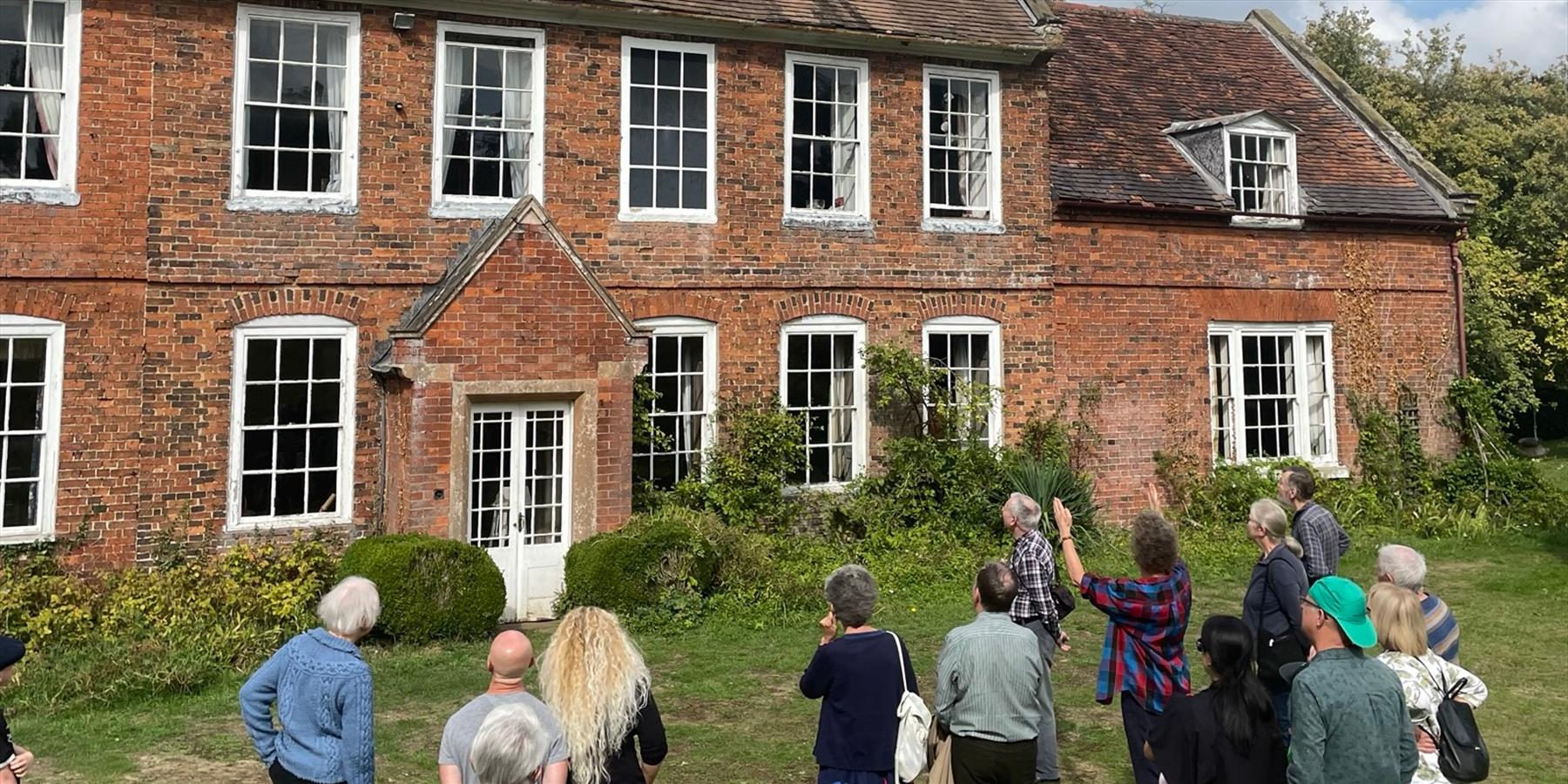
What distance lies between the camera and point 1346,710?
4125 mm

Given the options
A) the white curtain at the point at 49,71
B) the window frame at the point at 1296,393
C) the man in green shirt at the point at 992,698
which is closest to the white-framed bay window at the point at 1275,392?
the window frame at the point at 1296,393

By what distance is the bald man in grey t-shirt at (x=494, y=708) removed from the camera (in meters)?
3.92

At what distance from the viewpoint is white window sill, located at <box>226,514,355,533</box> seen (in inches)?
446

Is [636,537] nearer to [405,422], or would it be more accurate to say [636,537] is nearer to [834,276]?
[405,422]

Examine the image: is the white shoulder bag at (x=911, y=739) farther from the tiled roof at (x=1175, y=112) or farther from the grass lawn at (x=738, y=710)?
the tiled roof at (x=1175, y=112)

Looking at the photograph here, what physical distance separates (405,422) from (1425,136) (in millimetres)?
28104

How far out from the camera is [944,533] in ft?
44.4

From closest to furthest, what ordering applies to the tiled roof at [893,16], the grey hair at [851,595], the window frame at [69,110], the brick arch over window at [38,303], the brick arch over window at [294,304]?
the grey hair at [851,595]
the brick arch over window at [38,303]
the window frame at [69,110]
the brick arch over window at [294,304]
the tiled roof at [893,16]

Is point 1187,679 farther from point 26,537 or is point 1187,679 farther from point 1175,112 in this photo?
point 1175,112

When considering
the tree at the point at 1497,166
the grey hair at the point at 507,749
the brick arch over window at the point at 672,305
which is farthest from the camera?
the tree at the point at 1497,166

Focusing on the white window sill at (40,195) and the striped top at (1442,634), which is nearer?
the striped top at (1442,634)

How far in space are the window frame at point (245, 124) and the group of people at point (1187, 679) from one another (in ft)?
29.5

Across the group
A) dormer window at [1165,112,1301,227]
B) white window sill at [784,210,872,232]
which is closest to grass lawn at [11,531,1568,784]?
white window sill at [784,210,872,232]

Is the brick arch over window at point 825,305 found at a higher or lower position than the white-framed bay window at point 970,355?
higher
